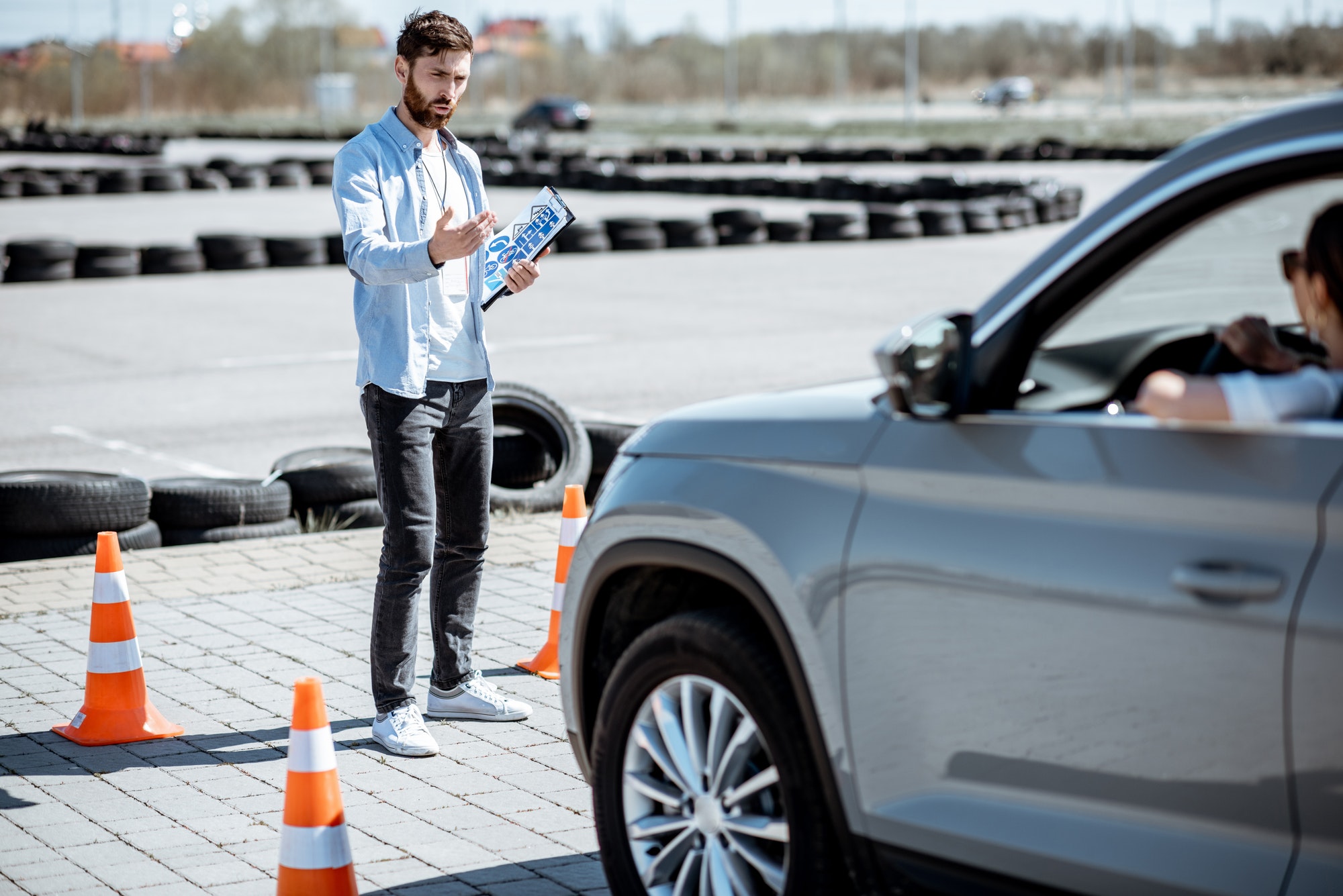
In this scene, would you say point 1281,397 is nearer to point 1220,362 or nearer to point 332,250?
point 1220,362

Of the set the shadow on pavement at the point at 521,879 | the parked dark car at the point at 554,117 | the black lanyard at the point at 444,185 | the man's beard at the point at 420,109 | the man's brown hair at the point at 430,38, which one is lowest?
the shadow on pavement at the point at 521,879

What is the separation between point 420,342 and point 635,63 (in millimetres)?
140604

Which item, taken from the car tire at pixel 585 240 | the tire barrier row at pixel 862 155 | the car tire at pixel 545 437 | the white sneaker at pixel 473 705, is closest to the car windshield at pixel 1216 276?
the white sneaker at pixel 473 705

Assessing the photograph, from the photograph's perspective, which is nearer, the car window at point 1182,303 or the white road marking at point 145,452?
the car window at point 1182,303

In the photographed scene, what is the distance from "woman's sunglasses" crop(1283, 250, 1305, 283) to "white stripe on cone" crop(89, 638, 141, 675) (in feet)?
12.6

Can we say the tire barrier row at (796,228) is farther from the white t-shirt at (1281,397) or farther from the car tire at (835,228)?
the white t-shirt at (1281,397)

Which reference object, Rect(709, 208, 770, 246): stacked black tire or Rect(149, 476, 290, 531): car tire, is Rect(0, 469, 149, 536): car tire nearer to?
Rect(149, 476, 290, 531): car tire

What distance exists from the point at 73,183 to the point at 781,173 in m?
17.5

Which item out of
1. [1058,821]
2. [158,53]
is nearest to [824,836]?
[1058,821]

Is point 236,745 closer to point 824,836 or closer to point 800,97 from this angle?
point 824,836

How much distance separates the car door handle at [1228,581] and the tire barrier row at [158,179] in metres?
36.9

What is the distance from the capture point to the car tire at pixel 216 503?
8.14m

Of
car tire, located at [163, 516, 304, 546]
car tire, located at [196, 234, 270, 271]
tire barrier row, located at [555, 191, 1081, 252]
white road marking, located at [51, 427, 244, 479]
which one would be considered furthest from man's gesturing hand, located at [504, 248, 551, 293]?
tire barrier row, located at [555, 191, 1081, 252]

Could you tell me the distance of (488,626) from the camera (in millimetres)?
6867
